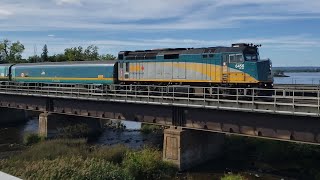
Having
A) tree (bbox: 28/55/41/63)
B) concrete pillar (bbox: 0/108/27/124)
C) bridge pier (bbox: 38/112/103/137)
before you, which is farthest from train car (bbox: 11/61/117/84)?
tree (bbox: 28/55/41/63)

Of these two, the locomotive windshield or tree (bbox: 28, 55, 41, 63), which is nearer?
the locomotive windshield

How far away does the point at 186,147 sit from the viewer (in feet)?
89.4

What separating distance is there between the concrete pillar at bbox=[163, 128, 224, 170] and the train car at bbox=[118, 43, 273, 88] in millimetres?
4487

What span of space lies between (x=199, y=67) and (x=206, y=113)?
5.28 meters

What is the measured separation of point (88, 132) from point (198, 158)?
18353mm

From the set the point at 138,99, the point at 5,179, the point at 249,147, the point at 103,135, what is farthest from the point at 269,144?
the point at 5,179

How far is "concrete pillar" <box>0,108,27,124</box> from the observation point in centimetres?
5472

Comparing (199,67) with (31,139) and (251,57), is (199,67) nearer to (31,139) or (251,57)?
(251,57)

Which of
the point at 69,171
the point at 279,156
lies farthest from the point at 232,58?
the point at 69,171

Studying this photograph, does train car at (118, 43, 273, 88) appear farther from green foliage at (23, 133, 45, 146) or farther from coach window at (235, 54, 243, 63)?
green foliage at (23, 133, 45, 146)

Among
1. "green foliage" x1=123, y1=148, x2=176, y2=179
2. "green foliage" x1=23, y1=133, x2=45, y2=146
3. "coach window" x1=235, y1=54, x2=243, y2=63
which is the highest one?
"coach window" x1=235, y1=54, x2=243, y2=63

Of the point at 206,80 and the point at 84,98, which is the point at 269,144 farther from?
the point at 84,98

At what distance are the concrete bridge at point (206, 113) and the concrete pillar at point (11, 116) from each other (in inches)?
765

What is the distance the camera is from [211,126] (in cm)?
2572
